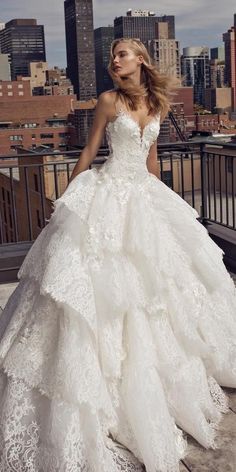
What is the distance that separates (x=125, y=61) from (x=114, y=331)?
125cm

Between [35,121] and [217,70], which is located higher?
[217,70]

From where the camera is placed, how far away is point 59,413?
7.66 feet

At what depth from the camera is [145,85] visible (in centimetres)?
282

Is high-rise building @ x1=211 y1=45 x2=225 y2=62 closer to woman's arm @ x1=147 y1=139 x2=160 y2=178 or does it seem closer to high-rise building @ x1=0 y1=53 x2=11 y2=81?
high-rise building @ x1=0 y1=53 x2=11 y2=81

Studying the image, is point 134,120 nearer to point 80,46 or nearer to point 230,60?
point 230,60

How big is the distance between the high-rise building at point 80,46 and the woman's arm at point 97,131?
368 feet

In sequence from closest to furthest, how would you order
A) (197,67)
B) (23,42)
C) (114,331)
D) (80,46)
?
(114,331) → (80,46) → (197,67) → (23,42)

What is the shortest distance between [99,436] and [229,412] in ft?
2.92

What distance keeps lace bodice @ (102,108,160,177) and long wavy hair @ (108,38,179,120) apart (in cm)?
6

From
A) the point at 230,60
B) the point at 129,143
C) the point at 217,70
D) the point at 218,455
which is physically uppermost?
the point at 230,60

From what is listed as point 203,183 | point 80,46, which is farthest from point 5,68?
point 203,183

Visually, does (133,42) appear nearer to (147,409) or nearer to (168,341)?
(168,341)

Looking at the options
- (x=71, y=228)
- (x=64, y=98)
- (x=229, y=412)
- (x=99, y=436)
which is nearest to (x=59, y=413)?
(x=99, y=436)

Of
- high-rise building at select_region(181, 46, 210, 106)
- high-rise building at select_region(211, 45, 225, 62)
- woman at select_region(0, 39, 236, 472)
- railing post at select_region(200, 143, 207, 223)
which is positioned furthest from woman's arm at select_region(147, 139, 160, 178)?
high-rise building at select_region(211, 45, 225, 62)
